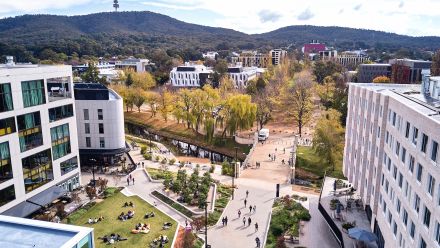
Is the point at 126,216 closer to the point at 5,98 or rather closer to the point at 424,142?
the point at 5,98

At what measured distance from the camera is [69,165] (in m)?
42.9

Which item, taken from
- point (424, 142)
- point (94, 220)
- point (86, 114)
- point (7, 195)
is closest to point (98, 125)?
point (86, 114)

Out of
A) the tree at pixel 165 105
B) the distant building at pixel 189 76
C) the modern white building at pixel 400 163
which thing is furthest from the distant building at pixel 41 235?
the distant building at pixel 189 76

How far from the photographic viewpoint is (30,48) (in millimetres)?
185250

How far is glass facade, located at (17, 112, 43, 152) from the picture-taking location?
35188 millimetres

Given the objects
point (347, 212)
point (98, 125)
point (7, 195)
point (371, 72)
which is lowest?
point (347, 212)

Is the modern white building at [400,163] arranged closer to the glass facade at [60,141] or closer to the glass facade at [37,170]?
the glass facade at [60,141]

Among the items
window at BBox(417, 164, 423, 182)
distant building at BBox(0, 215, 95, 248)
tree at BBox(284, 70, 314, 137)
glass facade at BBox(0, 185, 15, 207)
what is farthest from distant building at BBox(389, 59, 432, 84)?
→ distant building at BBox(0, 215, 95, 248)

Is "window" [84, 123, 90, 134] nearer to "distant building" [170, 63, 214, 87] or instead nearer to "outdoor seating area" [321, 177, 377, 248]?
"outdoor seating area" [321, 177, 377, 248]

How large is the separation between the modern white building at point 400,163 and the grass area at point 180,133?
32988mm

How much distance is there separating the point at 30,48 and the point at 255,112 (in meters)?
157

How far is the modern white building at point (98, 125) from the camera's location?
53.3 meters

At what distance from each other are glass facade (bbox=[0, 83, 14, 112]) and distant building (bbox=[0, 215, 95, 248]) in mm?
19973

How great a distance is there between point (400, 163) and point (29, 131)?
111 feet
